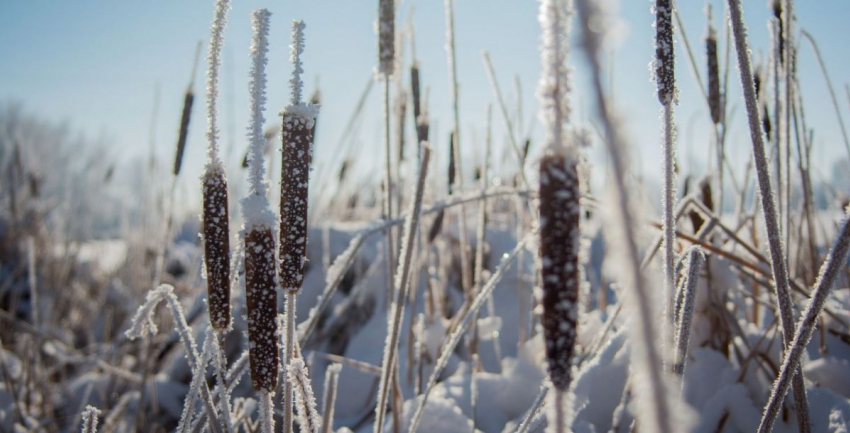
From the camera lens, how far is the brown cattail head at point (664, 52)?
420mm

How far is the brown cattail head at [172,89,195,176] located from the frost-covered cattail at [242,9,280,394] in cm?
62

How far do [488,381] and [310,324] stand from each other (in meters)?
0.44

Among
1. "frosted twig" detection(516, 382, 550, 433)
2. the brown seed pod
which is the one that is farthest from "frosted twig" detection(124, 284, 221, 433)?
"frosted twig" detection(516, 382, 550, 433)

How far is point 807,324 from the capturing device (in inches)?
20.8

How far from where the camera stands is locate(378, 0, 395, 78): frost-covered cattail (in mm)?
885

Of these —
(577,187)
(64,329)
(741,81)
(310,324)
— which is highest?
(741,81)

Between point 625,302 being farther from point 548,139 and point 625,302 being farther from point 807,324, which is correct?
point 548,139

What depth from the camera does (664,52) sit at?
17.0 inches

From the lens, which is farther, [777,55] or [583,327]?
[583,327]

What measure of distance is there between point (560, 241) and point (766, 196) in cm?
40

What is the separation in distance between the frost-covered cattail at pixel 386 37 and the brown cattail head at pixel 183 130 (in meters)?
0.40

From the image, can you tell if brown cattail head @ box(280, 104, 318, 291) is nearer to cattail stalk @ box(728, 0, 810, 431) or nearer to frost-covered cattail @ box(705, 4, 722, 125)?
cattail stalk @ box(728, 0, 810, 431)

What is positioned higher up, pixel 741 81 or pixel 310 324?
pixel 741 81

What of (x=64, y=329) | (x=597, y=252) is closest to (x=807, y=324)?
(x=597, y=252)
